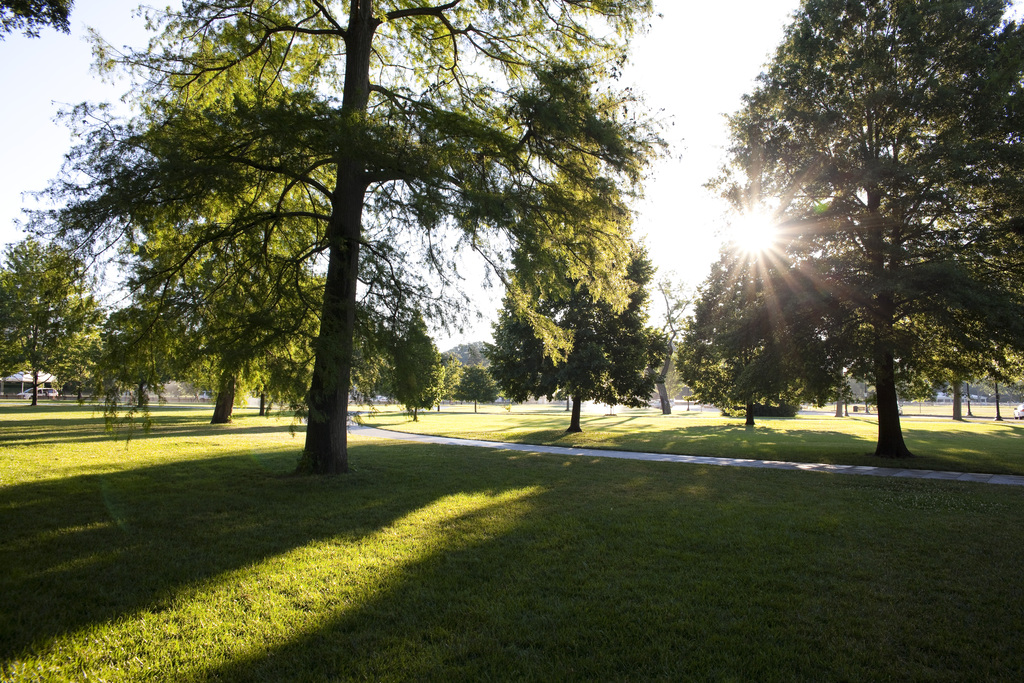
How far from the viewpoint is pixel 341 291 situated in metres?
9.57

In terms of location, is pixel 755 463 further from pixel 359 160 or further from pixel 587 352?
pixel 359 160

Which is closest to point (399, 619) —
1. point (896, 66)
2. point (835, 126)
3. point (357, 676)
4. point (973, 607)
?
point (357, 676)

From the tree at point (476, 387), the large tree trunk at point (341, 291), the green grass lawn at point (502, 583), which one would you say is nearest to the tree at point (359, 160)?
the large tree trunk at point (341, 291)

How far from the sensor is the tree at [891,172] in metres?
12.0

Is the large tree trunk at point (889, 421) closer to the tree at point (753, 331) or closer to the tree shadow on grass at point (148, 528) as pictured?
the tree at point (753, 331)

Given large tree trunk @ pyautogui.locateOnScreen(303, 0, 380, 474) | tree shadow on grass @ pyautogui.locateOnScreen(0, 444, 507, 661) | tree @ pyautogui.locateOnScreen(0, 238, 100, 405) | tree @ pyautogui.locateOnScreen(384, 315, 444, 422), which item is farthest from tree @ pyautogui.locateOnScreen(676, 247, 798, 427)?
tree @ pyautogui.locateOnScreen(0, 238, 100, 405)

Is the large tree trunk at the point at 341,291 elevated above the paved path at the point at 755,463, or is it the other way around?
the large tree trunk at the point at 341,291

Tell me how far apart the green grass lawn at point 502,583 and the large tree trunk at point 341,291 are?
4.64ft

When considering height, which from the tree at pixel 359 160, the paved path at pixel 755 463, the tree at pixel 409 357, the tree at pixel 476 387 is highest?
the tree at pixel 359 160

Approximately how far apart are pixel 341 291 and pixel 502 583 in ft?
21.8

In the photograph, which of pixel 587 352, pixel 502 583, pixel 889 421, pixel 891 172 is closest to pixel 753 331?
pixel 889 421

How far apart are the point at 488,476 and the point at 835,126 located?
13548 millimetres

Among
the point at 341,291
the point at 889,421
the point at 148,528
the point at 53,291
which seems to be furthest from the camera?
the point at 889,421

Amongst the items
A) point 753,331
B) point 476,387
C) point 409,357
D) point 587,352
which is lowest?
point 476,387
